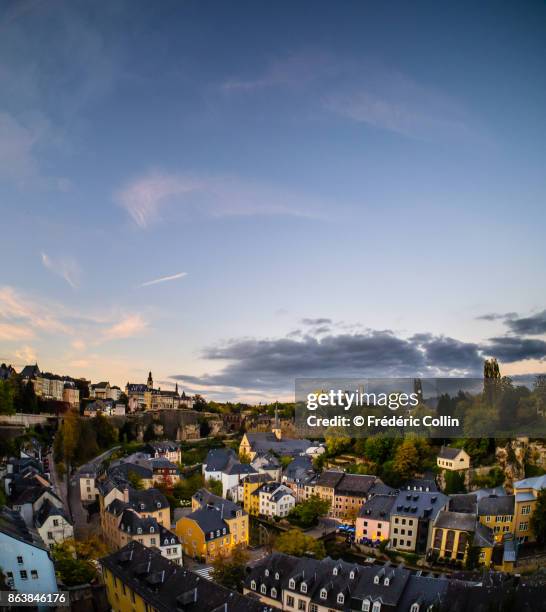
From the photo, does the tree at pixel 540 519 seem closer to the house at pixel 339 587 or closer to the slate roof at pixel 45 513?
the house at pixel 339 587

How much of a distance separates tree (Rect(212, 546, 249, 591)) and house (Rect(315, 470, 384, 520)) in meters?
18.7

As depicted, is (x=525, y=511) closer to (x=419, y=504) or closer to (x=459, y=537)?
(x=459, y=537)

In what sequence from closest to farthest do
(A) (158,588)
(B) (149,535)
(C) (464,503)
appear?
(A) (158,588) < (B) (149,535) < (C) (464,503)

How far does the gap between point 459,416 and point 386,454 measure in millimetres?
9329

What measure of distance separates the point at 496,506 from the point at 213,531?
71.7ft

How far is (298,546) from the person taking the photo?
3506 cm

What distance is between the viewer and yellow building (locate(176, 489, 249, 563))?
3578 centimetres

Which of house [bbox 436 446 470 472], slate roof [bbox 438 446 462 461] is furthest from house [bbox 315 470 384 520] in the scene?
slate roof [bbox 438 446 462 461]

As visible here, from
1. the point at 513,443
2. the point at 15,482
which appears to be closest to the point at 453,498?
the point at 513,443

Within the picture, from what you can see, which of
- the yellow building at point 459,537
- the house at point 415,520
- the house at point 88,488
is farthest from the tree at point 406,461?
the house at point 88,488

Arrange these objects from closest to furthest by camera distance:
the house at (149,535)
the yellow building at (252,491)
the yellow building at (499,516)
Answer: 1. the house at (149,535)
2. the yellow building at (499,516)
3. the yellow building at (252,491)

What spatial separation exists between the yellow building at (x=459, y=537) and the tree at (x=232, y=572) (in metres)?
15.5

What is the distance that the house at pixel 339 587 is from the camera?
25.0m

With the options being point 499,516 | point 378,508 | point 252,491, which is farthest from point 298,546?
point 252,491
